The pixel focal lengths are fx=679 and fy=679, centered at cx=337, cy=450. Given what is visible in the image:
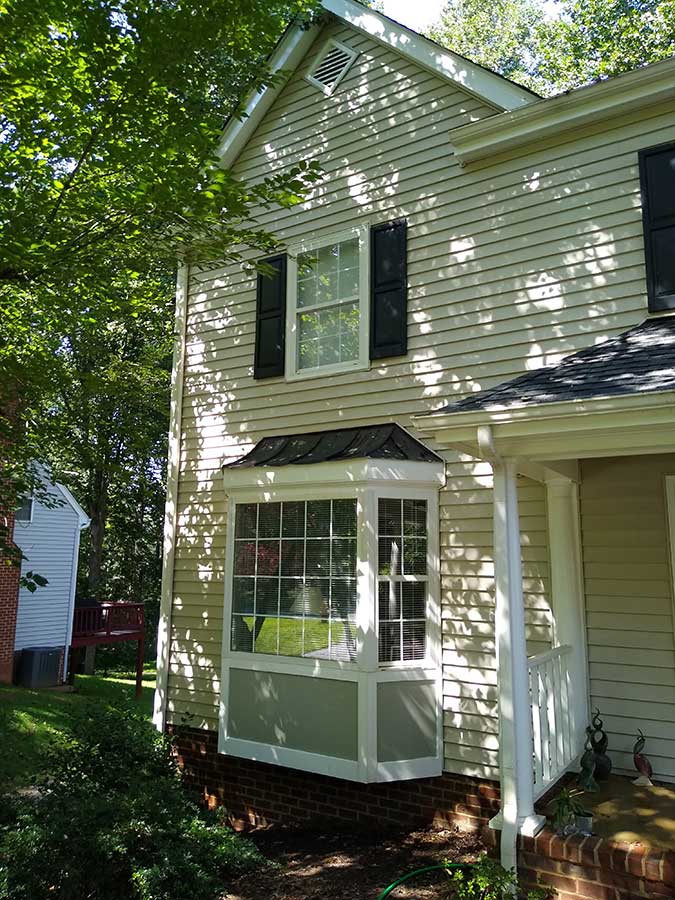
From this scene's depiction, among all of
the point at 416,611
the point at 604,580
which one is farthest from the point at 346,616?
the point at 604,580

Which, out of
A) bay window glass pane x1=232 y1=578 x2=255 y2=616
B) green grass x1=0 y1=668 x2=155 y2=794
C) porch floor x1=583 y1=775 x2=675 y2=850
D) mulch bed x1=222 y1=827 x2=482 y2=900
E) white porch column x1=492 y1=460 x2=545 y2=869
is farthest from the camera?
green grass x1=0 y1=668 x2=155 y2=794

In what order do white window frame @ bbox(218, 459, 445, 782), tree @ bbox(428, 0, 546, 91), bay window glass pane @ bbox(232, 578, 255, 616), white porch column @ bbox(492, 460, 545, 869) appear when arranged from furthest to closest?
tree @ bbox(428, 0, 546, 91), bay window glass pane @ bbox(232, 578, 255, 616), white window frame @ bbox(218, 459, 445, 782), white porch column @ bbox(492, 460, 545, 869)

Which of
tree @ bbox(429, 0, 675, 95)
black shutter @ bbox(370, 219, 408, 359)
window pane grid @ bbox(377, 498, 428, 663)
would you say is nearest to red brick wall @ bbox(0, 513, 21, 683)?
black shutter @ bbox(370, 219, 408, 359)

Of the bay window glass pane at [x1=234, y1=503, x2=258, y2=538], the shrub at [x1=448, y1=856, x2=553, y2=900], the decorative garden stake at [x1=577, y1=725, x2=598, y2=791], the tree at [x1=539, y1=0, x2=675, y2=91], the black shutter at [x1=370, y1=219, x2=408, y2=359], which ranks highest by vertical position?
the tree at [x1=539, y1=0, x2=675, y2=91]

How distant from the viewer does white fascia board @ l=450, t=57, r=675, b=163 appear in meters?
5.28

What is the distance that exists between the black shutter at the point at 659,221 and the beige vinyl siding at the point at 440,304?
0.09 meters

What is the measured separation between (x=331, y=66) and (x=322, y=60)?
0.53 feet

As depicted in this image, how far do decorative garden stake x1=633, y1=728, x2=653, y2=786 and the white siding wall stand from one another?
14.9 metres

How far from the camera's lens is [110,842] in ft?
13.7

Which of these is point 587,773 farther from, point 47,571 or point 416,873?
point 47,571

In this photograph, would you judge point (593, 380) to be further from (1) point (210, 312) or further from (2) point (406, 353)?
(1) point (210, 312)

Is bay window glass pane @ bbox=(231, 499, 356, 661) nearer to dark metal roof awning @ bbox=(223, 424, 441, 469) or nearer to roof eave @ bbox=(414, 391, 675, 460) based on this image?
dark metal roof awning @ bbox=(223, 424, 441, 469)

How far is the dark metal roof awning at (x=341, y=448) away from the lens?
5.91 meters

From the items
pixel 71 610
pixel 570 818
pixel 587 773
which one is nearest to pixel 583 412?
pixel 570 818
